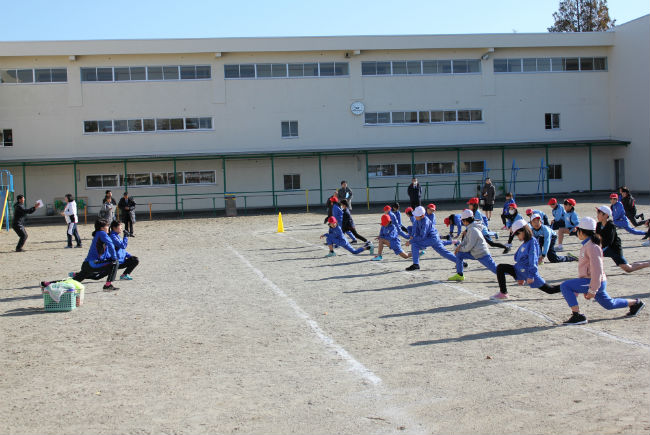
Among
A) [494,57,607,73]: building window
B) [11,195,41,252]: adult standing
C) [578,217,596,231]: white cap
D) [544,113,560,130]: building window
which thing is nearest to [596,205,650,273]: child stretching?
[578,217,596,231]: white cap

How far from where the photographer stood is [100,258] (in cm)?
1246

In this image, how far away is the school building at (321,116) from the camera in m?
36.9

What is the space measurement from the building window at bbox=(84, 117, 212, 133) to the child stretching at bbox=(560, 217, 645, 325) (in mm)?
31979

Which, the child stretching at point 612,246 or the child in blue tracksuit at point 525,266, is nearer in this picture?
the child in blue tracksuit at point 525,266

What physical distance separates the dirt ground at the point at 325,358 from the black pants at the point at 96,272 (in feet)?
1.18

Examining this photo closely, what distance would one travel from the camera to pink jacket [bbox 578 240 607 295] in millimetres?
8297

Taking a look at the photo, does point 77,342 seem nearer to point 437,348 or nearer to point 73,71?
point 437,348

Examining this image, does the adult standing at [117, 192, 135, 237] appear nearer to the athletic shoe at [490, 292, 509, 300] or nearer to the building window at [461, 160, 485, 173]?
the athletic shoe at [490, 292, 509, 300]

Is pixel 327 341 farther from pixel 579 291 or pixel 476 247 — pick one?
pixel 476 247

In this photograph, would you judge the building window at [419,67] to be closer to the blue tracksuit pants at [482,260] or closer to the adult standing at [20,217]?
the adult standing at [20,217]

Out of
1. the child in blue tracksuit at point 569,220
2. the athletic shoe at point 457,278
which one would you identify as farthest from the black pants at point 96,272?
Result: the child in blue tracksuit at point 569,220

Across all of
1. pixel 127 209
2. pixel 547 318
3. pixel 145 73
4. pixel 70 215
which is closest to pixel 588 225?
pixel 547 318

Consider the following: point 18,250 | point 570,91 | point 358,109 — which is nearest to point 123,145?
point 358,109

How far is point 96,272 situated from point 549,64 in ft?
121
